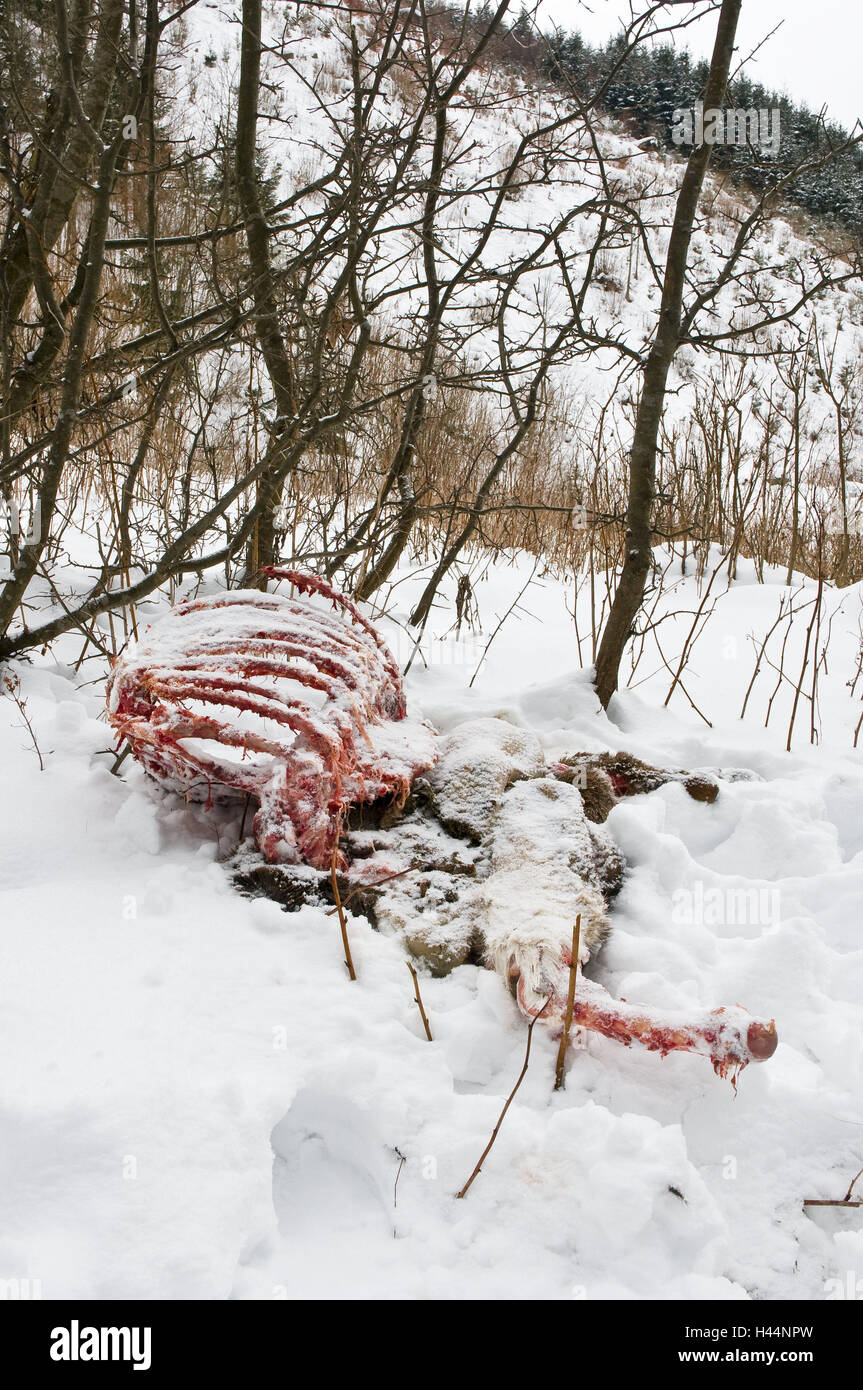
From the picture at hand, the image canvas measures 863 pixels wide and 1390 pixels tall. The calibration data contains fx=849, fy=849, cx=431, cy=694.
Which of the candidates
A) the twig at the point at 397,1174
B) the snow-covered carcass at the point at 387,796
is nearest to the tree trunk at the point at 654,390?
the snow-covered carcass at the point at 387,796

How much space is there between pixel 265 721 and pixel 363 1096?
116cm

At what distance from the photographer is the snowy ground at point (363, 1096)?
3.38 feet

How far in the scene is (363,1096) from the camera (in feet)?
4.09

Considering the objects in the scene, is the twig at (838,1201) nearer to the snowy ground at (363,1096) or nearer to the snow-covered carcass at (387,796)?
the snowy ground at (363,1096)

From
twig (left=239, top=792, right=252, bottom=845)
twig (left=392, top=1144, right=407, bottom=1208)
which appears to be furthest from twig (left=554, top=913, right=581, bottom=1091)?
twig (left=239, top=792, right=252, bottom=845)

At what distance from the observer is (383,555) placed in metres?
3.80

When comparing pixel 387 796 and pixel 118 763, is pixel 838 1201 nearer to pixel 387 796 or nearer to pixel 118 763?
pixel 387 796

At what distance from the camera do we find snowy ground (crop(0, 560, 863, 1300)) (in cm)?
103

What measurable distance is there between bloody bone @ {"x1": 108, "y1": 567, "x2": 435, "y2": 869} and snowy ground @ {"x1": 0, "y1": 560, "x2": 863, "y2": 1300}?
15 centimetres

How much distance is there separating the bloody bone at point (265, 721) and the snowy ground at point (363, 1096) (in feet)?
0.49

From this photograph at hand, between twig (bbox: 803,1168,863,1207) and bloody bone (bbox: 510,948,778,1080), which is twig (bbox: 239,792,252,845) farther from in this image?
twig (bbox: 803,1168,863,1207)

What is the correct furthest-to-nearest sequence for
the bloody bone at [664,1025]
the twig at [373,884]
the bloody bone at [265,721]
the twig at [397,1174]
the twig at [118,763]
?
the twig at [118,763] → the bloody bone at [265,721] → the twig at [373,884] → the bloody bone at [664,1025] → the twig at [397,1174]

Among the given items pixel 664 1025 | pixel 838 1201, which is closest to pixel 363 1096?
pixel 664 1025

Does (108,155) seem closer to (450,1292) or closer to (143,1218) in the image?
(143,1218)
